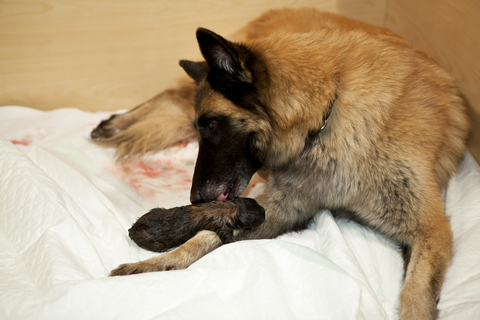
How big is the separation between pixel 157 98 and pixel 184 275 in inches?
61.9

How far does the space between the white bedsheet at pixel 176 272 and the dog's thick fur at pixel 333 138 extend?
3.6 inches

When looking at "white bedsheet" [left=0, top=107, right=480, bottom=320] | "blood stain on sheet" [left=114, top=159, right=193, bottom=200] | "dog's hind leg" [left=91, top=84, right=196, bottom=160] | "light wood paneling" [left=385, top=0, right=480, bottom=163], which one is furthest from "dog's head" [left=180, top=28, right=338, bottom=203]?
"light wood paneling" [left=385, top=0, right=480, bottom=163]

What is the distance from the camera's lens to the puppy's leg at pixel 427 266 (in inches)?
52.9

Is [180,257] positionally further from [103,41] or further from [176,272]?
[103,41]

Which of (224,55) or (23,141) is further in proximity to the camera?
(23,141)

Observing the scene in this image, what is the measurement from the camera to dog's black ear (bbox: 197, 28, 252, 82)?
1344 mm

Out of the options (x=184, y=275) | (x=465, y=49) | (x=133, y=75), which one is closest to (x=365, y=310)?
(x=184, y=275)

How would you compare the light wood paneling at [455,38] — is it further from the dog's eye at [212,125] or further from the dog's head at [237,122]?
the dog's eye at [212,125]

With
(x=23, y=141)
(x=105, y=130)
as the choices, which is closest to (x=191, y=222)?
(x=105, y=130)

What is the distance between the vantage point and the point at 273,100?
1495 mm

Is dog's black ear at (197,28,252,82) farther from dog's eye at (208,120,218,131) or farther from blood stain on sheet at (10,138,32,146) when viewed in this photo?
blood stain on sheet at (10,138,32,146)

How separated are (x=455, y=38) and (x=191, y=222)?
64.9 inches

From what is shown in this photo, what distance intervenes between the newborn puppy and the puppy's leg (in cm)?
62

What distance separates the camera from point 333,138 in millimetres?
1602
